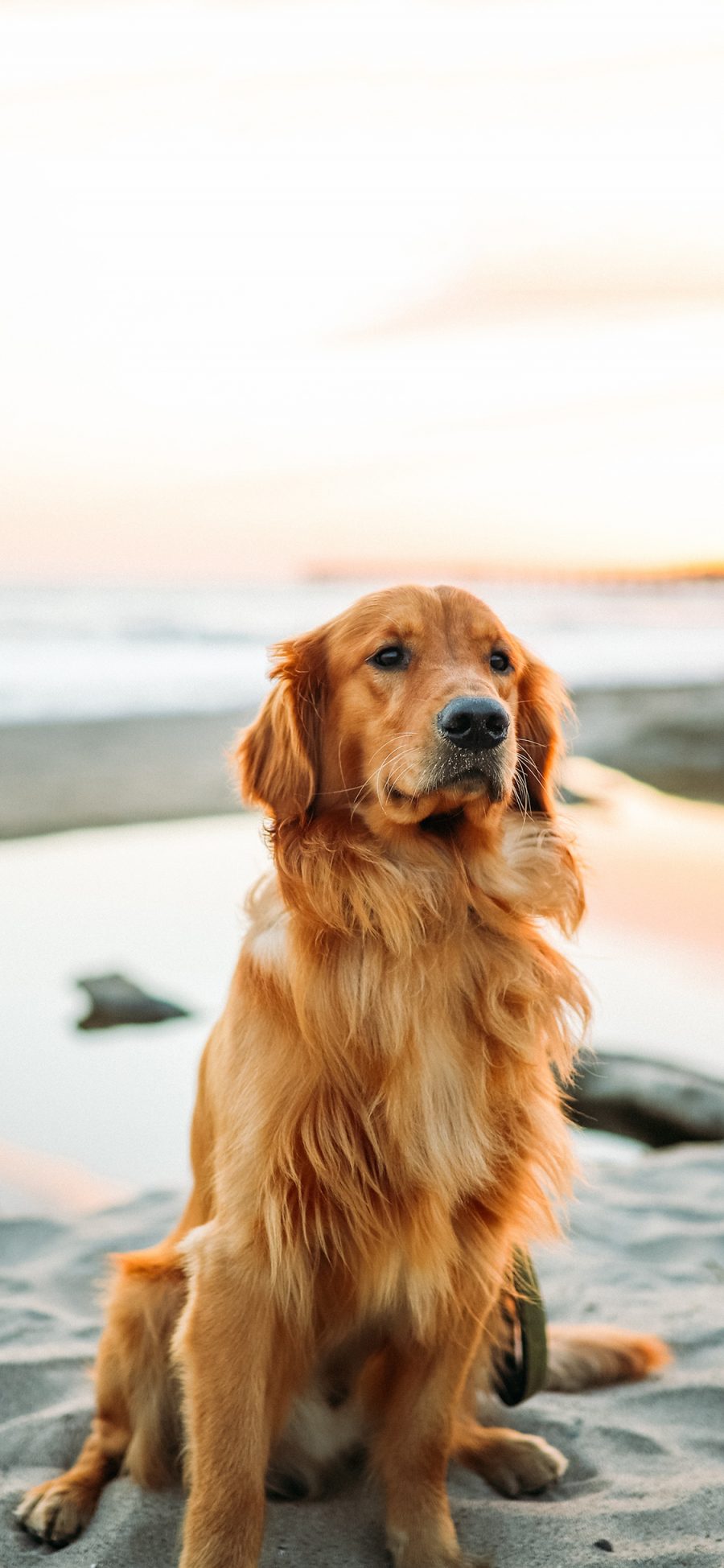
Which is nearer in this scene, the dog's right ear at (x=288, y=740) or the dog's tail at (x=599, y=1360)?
the dog's right ear at (x=288, y=740)

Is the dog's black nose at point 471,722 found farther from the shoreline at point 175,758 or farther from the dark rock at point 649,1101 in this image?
the shoreline at point 175,758

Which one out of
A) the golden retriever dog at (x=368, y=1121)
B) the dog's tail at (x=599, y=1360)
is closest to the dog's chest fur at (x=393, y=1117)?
the golden retriever dog at (x=368, y=1121)

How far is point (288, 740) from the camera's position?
2.54 metres

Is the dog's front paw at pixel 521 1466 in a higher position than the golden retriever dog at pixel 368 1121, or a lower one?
lower

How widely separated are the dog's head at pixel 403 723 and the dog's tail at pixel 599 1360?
1.28m

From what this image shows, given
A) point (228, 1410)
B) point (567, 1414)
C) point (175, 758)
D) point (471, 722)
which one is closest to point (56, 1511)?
point (228, 1410)

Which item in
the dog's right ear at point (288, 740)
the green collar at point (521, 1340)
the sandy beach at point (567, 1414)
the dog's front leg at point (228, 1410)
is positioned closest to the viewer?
the dog's front leg at point (228, 1410)

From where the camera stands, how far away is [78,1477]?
245cm

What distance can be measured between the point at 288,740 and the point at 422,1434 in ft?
4.48

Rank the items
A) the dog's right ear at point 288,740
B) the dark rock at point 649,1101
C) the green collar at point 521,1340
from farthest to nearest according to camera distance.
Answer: the dark rock at point 649,1101 < the green collar at point 521,1340 < the dog's right ear at point 288,740

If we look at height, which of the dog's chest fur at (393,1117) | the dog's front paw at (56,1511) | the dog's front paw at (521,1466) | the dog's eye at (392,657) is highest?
the dog's eye at (392,657)

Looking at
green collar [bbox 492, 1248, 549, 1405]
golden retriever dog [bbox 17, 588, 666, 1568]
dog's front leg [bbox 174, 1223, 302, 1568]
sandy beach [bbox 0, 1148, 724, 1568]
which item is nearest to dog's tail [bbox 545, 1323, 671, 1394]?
sandy beach [bbox 0, 1148, 724, 1568]

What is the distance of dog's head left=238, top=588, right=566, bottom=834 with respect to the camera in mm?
2359

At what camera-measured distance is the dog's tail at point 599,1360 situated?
9.62 feet
